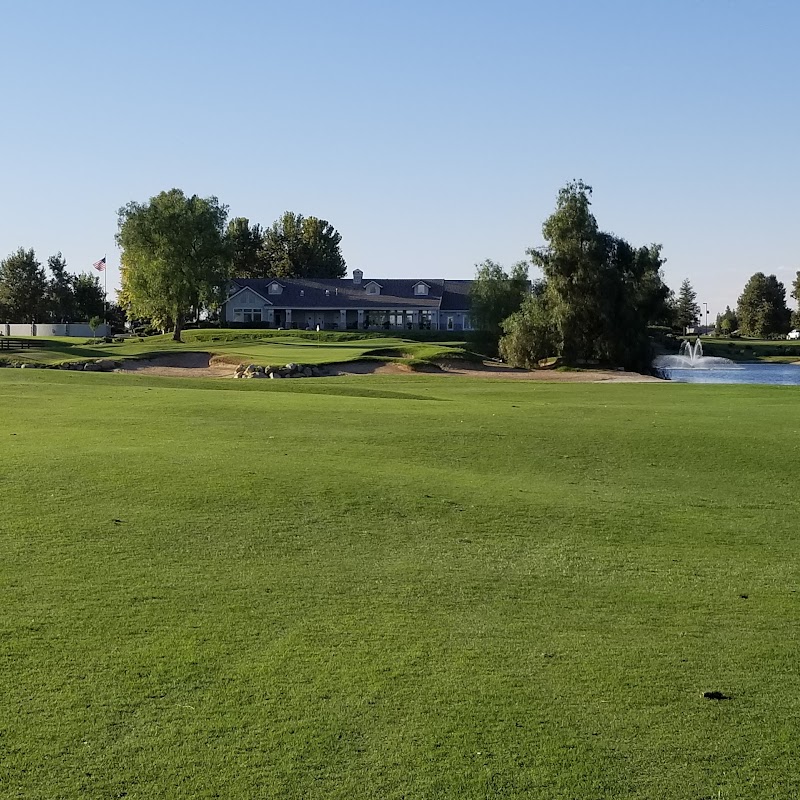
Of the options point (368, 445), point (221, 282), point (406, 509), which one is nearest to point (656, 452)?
point (368, 445)

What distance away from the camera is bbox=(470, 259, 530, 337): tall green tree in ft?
288

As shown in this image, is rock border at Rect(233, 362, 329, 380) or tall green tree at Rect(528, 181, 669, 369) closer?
rock border at Rect(233, 362, 329, 380)

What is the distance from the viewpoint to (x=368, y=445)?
659 inches

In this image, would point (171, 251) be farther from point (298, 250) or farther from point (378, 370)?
point (298, 250)

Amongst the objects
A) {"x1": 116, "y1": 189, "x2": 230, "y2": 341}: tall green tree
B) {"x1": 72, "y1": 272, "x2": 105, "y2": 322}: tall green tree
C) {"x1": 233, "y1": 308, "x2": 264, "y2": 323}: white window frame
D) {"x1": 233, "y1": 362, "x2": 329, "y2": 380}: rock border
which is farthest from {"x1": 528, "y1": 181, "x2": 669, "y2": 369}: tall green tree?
{"x1": 72, "y1": 272, "x2": 105, "y2": 322}: tall green tree

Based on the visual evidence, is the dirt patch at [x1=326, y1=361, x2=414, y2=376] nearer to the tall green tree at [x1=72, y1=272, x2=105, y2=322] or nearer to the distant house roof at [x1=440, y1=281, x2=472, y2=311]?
the distant house roof at [x1=440, y1=281, x2=472, y2=311]

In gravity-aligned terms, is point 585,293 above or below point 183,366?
above

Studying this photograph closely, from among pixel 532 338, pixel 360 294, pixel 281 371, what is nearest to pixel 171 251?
pixel 532 338

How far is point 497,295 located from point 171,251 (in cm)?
2900

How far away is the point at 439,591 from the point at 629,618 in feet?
5.44

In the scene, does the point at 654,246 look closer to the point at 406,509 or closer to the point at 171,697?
the point at 406,509

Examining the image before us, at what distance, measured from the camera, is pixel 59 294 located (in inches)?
5389

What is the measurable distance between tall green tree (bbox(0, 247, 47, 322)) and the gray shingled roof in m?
26.9

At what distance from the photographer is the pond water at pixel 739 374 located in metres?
68.8
